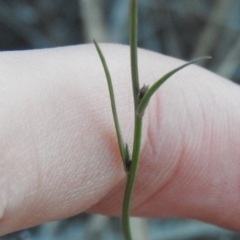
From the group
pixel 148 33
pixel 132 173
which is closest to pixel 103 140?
pixel 132 173

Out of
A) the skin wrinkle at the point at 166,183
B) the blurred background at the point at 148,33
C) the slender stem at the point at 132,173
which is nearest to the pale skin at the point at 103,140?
the skin wrinkle at the point at 166,183

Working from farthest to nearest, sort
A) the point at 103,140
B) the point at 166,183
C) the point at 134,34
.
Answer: the point at 166,183 → the point at 103,140 → the point at 134,34

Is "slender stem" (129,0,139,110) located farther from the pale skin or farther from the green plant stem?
the pale skin

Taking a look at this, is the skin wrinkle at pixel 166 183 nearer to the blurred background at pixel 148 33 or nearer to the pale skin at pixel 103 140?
the pale skin at pixel 103 140

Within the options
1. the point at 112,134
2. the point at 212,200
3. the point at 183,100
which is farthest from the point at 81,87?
the point at 212,200

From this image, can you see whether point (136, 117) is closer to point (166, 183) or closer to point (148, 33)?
point (166, 183)

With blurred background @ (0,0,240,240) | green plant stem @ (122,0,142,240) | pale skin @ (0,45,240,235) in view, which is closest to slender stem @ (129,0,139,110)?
green plant stem @ (122,0,142,240)
